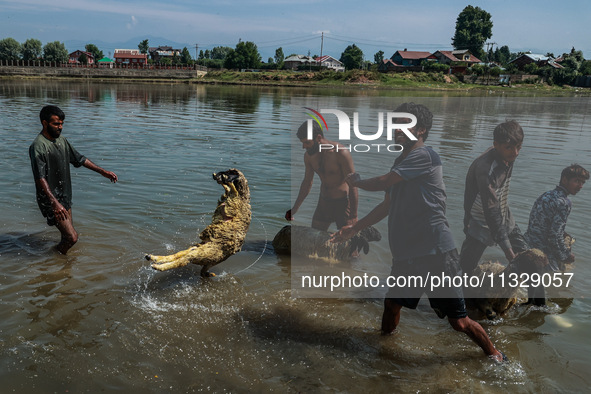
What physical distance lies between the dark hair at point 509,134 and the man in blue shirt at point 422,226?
42.9 inches

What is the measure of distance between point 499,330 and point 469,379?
1.21 metres

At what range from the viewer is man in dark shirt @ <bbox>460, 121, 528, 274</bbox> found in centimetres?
516

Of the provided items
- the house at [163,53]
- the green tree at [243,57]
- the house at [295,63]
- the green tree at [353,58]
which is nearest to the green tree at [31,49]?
the house at [163,53]

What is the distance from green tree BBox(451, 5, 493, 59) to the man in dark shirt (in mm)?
134304

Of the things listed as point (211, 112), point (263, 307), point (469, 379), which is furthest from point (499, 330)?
point (211, 112)

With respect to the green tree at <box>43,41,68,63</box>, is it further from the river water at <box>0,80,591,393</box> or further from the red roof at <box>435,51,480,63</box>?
the river water at <box>0,80,591,393</box>

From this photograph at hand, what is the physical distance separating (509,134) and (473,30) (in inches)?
5441

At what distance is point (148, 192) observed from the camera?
10844 millimetres

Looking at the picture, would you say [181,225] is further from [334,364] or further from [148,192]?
[334,364]

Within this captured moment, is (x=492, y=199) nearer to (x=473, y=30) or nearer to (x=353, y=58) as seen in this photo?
(x=353, y=58)

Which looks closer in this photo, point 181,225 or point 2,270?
point 2,270

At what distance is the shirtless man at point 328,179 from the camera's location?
6426 millimetres

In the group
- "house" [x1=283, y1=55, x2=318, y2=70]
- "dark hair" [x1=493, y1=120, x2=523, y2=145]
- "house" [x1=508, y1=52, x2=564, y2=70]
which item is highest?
"house" [x1=508, y1=52, x2=564, y2=70]

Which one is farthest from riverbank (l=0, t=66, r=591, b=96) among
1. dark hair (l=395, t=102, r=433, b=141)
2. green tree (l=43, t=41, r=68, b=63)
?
dark hair (l=395, t=102, r=433, b=141)
